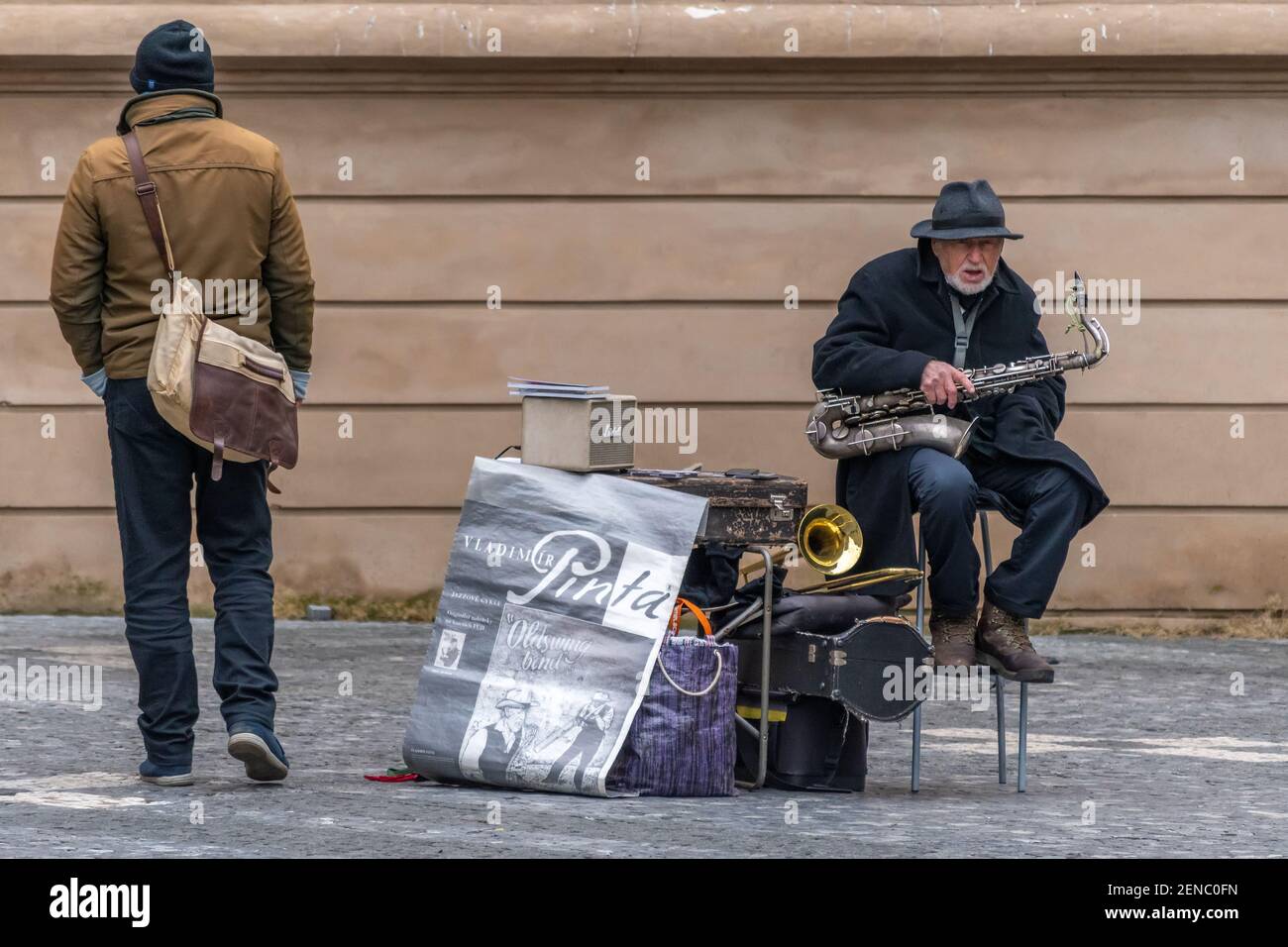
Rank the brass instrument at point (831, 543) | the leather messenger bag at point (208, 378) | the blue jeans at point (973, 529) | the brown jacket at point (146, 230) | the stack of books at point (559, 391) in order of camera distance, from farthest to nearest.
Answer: the brass instrument at point (831, 543) → the blue jeans at point (973, 529) → the stack of books at point (559, 391) → the brown jacket at point (146, 230) → the leather messenger bag at point (208, 378)

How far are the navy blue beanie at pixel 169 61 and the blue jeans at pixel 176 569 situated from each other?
0.83m

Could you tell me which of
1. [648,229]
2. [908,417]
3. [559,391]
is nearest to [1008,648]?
[908,417]

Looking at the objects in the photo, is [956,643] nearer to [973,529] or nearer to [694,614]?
[973,529]

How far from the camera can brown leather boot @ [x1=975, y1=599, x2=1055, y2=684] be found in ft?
18.6

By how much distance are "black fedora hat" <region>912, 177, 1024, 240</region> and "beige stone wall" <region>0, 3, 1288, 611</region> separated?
3.48 m

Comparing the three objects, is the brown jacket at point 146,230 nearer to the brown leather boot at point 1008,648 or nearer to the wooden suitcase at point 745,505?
the wooden suitcase at point 745,505

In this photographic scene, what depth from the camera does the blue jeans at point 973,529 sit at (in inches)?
223

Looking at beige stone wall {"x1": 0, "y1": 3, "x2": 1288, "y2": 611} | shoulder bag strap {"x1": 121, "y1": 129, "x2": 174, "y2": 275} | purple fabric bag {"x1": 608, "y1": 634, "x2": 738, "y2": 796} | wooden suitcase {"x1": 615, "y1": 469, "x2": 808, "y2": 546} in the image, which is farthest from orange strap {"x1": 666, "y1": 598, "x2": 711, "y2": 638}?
beige stone wall {"x1": 0, "y1": 3, "x2": 1288, "y2": 611}

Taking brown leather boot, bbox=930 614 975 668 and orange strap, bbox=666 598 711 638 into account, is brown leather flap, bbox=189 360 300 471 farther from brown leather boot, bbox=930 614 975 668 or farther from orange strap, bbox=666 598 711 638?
brown leather boot, bbox=930 614 975 668

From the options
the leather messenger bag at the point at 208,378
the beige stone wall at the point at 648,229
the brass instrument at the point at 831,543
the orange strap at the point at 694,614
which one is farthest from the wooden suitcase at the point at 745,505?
the beige stone wall at the point at 648,229

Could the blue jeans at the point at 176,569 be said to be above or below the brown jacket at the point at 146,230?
below

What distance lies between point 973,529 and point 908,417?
1.27 feet

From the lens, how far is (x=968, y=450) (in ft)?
19.6

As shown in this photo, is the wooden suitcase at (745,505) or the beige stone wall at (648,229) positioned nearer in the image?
the wooden suitcase at (745,505)
